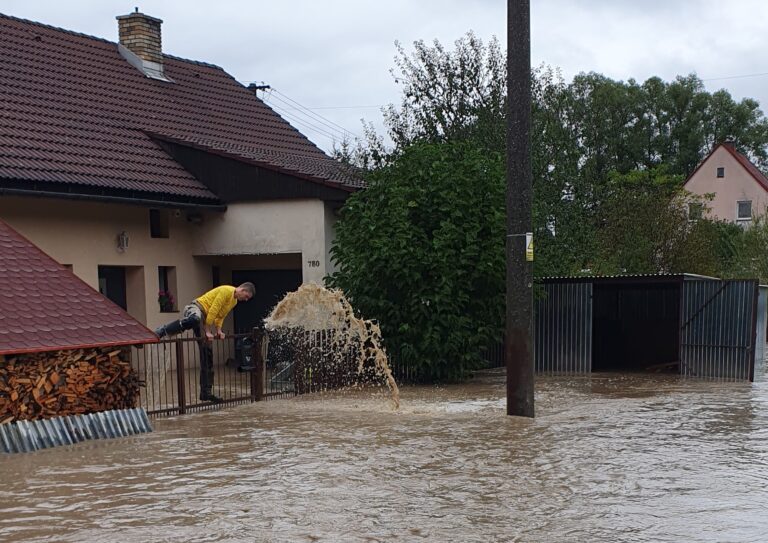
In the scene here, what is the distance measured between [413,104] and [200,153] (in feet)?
24.4

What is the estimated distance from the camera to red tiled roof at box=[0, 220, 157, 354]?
1121cm

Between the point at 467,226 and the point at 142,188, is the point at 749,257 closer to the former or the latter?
the point at 467,226

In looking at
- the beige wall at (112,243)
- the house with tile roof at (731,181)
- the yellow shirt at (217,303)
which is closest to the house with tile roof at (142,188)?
the beige wall at (112,243)

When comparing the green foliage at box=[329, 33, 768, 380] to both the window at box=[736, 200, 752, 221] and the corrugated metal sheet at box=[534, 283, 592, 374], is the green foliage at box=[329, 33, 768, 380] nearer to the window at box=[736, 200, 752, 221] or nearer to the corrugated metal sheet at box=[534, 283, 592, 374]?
the corrugated metal sheet at box=[534, 283, 592, 374]

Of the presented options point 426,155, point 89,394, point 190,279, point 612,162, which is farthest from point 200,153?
point 612,162

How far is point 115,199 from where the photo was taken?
18.2 metres

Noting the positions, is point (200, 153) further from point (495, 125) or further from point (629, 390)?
point (629, 390)

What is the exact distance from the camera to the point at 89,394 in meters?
11.9

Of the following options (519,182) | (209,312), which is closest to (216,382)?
(209,312)

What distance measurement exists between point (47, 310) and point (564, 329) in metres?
11.6

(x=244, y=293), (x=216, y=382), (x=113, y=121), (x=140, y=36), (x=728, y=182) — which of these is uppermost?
(x=140, y=36)

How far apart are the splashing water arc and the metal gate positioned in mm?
6354

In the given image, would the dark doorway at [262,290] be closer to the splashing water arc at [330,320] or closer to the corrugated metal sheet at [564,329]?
the splashing water arc at [330,320]

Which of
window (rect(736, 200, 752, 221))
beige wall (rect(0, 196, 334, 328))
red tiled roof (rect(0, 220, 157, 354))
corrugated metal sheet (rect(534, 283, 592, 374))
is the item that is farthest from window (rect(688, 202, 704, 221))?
red tiled roof (rect(0, 220, 157, 354))
